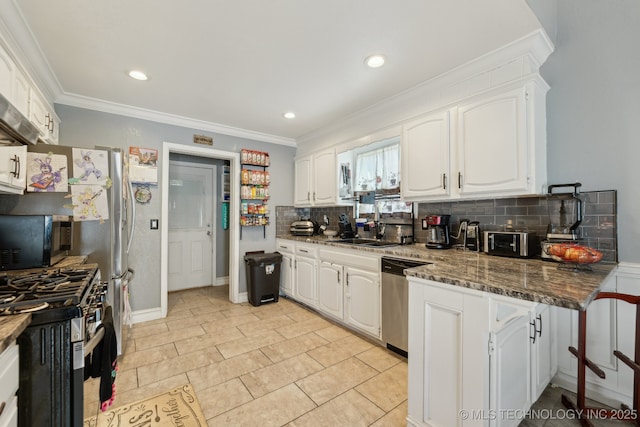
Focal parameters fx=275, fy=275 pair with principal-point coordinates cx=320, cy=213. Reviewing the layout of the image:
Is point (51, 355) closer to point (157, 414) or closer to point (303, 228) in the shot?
point (157, 414)

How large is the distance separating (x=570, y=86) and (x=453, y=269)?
5.37 ft

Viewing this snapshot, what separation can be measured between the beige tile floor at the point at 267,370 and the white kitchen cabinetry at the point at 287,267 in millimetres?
529

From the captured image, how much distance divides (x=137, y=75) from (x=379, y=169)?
2402 mm

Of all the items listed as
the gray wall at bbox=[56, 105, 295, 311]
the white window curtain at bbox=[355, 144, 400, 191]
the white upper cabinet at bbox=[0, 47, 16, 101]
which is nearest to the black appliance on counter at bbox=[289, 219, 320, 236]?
the gray wall at bbox=[56, 105, 295, 311]

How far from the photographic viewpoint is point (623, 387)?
173 cm

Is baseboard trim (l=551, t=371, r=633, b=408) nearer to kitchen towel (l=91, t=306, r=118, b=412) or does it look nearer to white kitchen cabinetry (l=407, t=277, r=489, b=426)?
white kitchen cabinetry (l=407, t=277, r=489, b=426)

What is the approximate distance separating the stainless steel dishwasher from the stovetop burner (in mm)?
1995

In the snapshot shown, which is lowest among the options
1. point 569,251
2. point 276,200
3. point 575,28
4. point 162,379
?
point 162,379

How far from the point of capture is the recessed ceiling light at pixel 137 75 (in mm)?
2281

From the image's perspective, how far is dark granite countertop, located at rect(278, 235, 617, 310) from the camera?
3.47ft

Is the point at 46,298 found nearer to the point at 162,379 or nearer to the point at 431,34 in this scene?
the point at 162,379

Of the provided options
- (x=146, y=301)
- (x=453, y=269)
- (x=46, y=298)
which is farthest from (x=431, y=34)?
(x=146, y=301)

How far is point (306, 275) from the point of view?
3.42 m

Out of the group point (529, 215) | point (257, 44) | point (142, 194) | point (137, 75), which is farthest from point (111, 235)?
point (529, 215)
